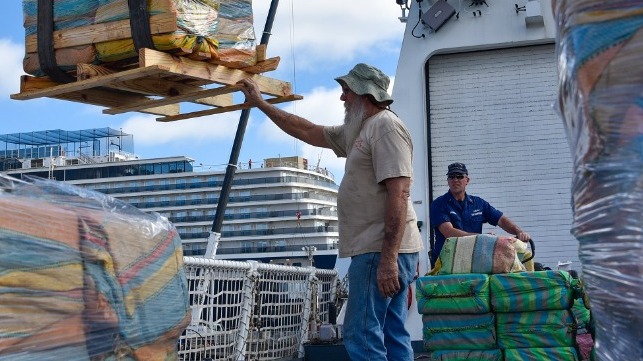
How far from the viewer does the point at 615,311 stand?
6.57 ft

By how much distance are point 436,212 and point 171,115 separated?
2302 mm

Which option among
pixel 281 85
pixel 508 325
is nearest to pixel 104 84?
pixel 281 85

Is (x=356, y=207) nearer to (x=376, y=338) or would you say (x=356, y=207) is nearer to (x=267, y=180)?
(x=376, y=338)

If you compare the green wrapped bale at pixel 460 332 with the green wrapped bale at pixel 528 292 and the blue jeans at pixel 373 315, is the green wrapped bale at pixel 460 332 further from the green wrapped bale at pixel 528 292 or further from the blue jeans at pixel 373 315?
the blue jeans at pixel 373 315

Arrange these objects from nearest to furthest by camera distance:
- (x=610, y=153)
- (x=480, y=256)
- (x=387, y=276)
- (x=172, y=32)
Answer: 1. (x=610, y=153)
2. (x=387, y=276)
3. (x=172, y=32)
4. (x=480, y=256)

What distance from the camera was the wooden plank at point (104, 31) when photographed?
4145 millimetres

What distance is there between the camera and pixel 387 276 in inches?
159

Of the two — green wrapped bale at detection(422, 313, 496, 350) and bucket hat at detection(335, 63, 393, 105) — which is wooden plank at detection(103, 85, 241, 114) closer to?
bucket hat at detection(335, 63, 393, 105)

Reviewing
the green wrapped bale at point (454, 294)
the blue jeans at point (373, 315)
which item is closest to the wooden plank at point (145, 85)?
the blue jeans at point (373, 315)

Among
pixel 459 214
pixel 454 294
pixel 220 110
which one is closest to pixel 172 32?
pixel 220 110

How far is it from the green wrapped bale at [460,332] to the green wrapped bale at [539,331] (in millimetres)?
88

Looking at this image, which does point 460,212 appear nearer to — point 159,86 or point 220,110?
point 220,110

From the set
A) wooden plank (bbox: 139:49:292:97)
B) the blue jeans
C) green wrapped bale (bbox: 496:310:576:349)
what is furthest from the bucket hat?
green wrapped bale (bbox: 496:310:576:349)

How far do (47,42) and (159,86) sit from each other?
2.11ft
